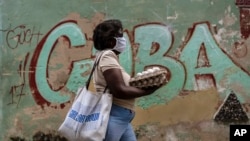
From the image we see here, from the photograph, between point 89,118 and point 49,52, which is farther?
point 49,52

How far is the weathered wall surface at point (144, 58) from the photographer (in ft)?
22.7

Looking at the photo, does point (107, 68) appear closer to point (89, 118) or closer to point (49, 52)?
point (89, 118)

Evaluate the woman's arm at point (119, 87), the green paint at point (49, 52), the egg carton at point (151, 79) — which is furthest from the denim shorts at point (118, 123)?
the green paint at point (49, 52)

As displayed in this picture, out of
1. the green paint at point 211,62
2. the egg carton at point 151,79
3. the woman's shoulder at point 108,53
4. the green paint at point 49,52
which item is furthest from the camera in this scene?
the green paint at point 49,52

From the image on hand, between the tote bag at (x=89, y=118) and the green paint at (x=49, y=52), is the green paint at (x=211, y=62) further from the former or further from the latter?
the tote bag at (x=89, y=118)

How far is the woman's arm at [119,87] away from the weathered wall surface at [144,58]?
2914mm

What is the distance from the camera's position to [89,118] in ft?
13.3

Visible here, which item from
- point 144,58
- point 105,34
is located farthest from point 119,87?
point 144,58

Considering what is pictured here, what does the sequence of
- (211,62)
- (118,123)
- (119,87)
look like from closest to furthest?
1. (119,87)
2. (118,123)
3. (211,62)

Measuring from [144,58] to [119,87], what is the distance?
9.78 feet

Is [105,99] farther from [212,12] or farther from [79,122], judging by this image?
[212,12]

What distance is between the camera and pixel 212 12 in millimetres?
6918

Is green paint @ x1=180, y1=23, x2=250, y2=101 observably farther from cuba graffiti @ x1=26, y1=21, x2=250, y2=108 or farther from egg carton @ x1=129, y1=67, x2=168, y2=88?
egg carton @ x1=129, y1=67, x2=168, y2=88

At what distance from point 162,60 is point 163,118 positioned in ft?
2.43
